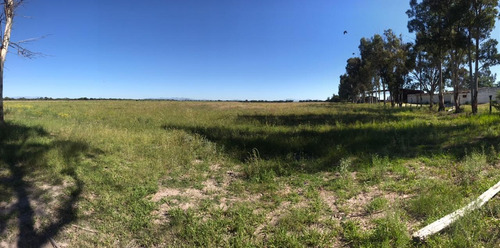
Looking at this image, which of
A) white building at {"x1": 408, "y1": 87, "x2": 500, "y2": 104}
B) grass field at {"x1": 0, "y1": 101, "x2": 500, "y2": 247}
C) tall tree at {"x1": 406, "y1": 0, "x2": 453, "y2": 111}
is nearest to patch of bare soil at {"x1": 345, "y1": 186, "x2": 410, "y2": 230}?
grass field at {"x1": 0, "y1": 101, "x2": 500, "y2": 247}

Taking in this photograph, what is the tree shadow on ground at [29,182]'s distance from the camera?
378 centimetres

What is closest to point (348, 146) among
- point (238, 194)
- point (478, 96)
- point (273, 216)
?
point (238, 194)

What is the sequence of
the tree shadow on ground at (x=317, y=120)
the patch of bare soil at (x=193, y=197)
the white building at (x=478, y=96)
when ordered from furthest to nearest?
the white building at (x=478, y=96), the tree shadow on ground at (x=317, y=120), the patch of bare soil at (x=193, y=197)

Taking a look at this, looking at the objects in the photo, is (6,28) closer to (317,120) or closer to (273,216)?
(273,216)

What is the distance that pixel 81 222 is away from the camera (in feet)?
13.3

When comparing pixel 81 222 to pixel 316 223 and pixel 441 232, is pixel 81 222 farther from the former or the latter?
pixel 441 232

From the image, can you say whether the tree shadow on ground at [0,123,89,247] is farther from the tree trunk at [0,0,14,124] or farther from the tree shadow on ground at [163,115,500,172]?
the tree shadow on ground at [163,115,500,172]

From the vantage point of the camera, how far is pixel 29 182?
520 cm

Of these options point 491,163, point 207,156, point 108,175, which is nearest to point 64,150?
point 108,175

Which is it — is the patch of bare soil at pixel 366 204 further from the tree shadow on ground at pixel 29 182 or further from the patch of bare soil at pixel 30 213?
the tree shadow on ground at pixel 29 182

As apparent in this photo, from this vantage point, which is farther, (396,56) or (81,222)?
(396,56)

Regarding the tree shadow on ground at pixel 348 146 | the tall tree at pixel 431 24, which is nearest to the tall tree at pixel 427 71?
the tall tree at pixel 431 24

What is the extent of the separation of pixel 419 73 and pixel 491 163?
34.4m

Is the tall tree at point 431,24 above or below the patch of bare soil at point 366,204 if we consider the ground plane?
above
